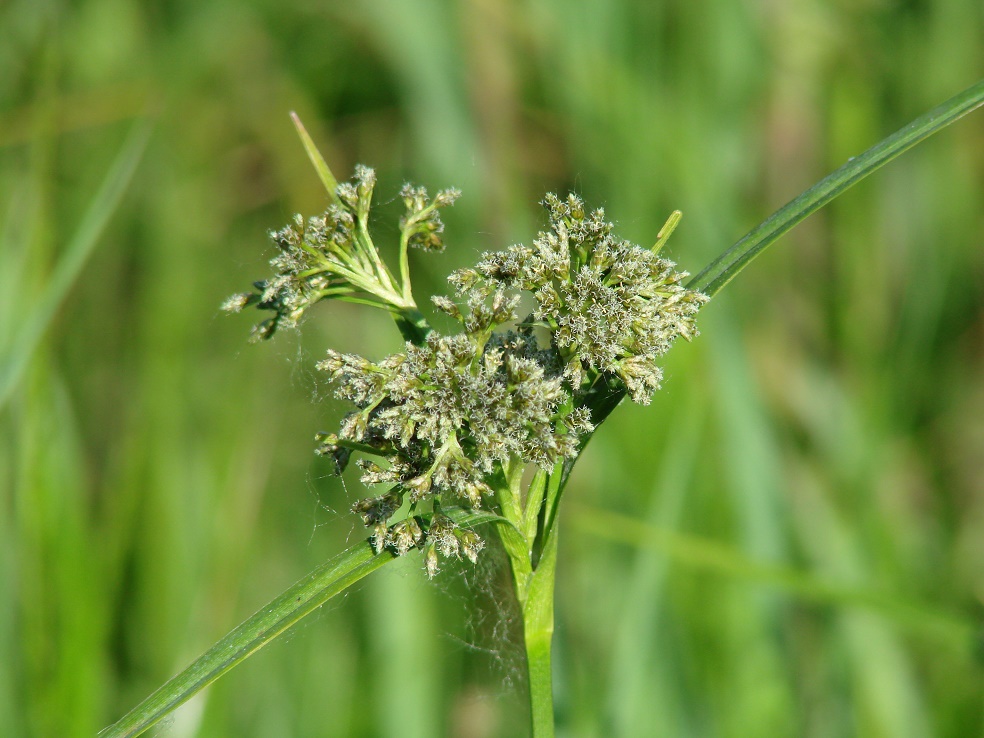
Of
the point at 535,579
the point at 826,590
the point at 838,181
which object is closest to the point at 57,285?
the point at 535,579

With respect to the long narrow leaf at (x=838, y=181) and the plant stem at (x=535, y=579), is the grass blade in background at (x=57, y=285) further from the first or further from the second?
the long narrow leaf at (x=838, y=181)

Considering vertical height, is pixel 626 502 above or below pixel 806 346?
below

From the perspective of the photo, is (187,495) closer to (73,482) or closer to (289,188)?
(73,482)

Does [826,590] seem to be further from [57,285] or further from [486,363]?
[57,285]

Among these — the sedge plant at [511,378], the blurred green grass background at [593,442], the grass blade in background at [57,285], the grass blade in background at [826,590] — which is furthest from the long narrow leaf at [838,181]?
the grass blade in background at [57,285]

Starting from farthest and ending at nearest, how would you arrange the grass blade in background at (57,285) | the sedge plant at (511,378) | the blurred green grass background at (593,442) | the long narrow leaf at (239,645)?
the blurred green grass background at (593,442)
the grass blade in background at (57,285)
the sedge plant at (511,378)
the long narrow leaf at (239,645)

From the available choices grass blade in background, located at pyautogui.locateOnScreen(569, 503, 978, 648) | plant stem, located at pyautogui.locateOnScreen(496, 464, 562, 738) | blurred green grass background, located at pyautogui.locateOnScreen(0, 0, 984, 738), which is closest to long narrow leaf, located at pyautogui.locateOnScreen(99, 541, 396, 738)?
plant stem, located at pyautogui.locateOnScreen(496, 464, 562, 738)

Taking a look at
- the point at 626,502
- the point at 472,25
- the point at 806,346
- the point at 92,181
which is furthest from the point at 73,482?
the point at 806,346

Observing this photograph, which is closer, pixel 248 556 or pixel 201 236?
pixel 248 556
